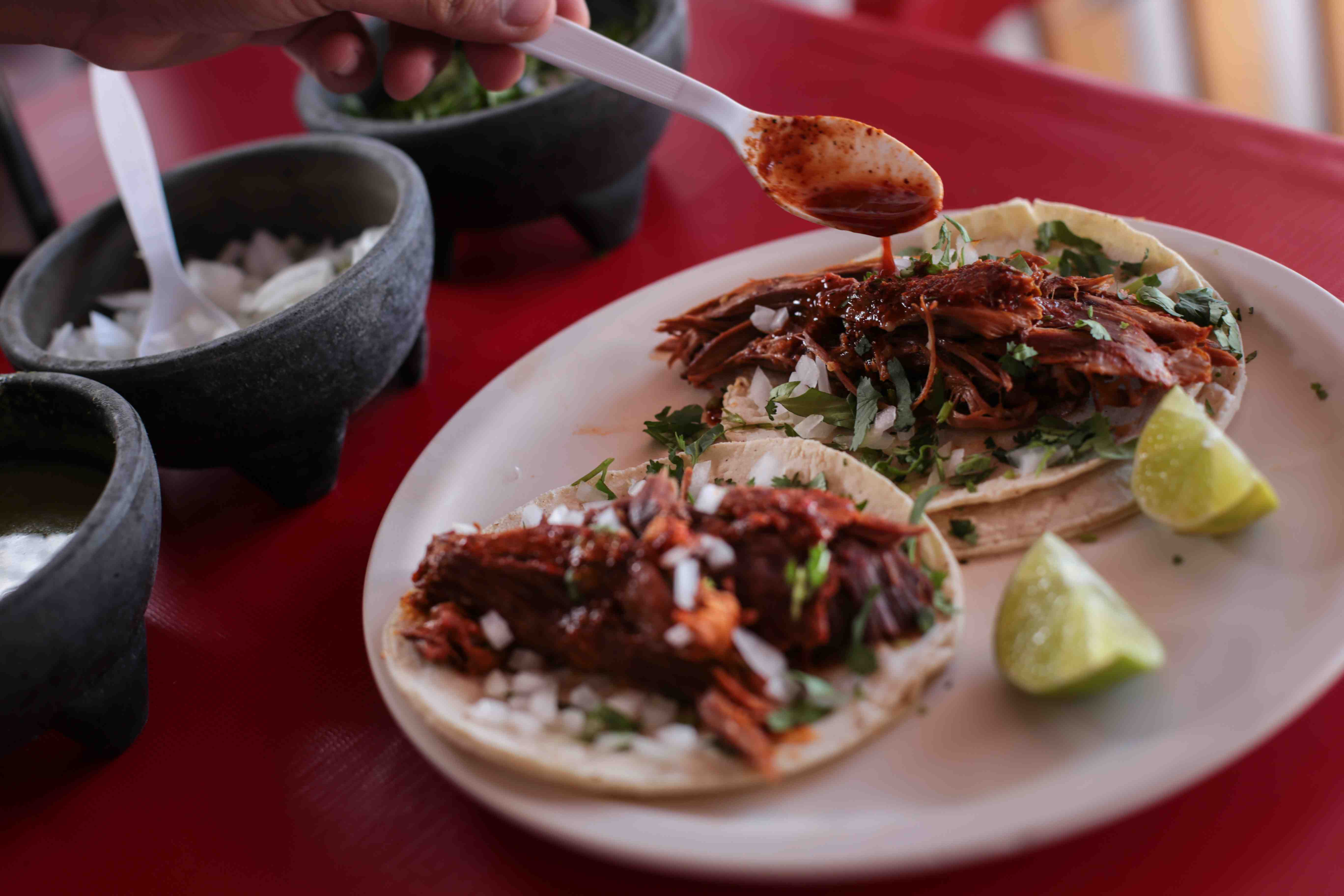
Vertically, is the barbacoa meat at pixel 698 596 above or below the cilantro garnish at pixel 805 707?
above

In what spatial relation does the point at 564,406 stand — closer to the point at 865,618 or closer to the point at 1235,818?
the point at 865,618

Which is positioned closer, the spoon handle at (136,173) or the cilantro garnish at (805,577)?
the cilantro garnish at (805,577)

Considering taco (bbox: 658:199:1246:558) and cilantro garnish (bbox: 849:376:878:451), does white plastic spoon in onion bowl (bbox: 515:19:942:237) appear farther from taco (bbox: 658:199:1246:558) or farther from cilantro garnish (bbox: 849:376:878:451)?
cilantro garnish (bbox: 849:376:878:451)

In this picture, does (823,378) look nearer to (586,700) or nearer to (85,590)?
(586,700)

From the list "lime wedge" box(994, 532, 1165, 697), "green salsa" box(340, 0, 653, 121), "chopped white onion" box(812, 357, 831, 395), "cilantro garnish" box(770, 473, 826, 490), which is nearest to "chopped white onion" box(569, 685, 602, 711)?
"cilantro garnish" box(770, 473, 826, 490)

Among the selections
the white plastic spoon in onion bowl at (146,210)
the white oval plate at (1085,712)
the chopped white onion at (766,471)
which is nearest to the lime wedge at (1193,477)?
the white oval plate at (1085,712)

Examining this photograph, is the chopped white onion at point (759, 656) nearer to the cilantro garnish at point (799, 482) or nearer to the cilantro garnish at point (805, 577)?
the cilantro garnish at point (805, 577)

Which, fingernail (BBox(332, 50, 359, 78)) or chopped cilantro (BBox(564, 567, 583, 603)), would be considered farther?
fingernail (BBox(332, 50, 359, 78))

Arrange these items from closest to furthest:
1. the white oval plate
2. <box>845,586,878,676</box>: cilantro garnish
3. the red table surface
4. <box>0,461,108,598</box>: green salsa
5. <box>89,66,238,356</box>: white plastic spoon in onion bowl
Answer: the white oval plate
the red table surface
<box>845,586,878,676</box>: cilantro garnish
<box>0,461,108,598</box>: green salsa
<box>89,66,238,356</box>: white plastic spoon in onion bowl

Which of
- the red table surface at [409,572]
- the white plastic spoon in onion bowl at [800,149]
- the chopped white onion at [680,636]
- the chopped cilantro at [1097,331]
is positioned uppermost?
the white plastic spoon in onion bowl at [800,149]
